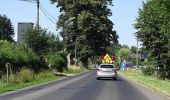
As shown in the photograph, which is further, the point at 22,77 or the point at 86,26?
the point at 86,26

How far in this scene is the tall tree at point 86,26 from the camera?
102 m

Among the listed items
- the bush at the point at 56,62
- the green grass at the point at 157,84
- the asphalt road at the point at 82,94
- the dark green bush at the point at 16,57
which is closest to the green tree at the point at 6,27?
the bush at the point at 56,62

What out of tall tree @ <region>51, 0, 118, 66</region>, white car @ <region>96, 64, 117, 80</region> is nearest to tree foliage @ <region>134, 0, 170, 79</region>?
white car @ <region>96, 64, 117, 80</region>

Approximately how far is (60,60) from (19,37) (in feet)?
40.9

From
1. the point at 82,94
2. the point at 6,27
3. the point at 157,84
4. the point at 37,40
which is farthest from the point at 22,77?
the point at 6,27

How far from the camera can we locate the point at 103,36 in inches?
4102

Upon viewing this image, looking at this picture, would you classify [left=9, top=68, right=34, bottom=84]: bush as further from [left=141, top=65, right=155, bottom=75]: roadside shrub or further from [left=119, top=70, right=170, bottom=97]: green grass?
[left=141, top=65, right=155, bottom=75]: roadside shrub

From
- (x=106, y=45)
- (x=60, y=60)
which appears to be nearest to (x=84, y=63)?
(x=106, y=45)

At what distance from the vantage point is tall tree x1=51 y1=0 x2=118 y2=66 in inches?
4023

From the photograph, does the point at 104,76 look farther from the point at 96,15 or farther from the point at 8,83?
the point at 96,15

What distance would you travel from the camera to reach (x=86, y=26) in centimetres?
10188

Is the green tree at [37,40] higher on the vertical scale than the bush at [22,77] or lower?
higher

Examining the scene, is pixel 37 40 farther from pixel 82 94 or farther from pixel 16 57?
pixel 82 94

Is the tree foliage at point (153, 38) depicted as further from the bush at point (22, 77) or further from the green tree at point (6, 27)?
the green tree at point (6, 27)
